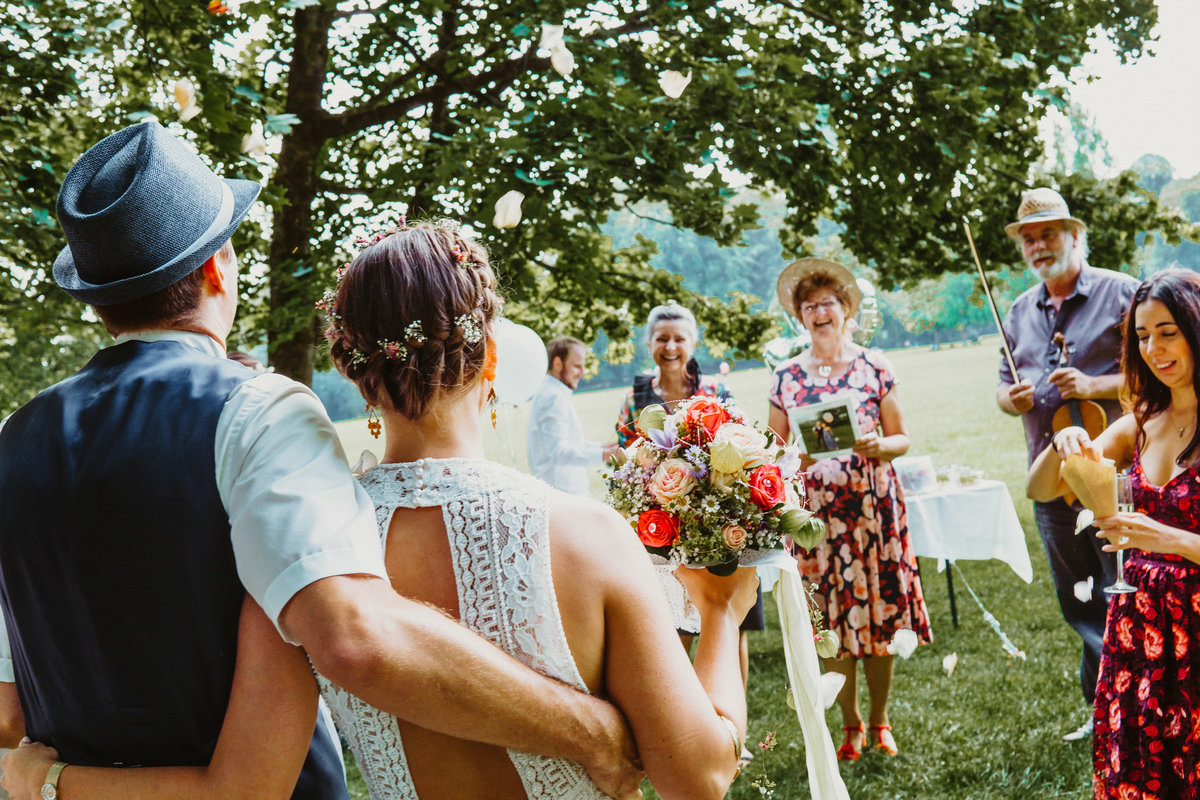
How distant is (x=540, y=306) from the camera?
28.7ft

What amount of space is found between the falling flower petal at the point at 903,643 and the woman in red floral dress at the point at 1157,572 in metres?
1.25

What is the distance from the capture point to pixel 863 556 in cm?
437

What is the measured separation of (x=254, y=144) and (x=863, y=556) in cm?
350

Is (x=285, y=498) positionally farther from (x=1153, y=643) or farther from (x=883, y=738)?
(x=883, y=738)

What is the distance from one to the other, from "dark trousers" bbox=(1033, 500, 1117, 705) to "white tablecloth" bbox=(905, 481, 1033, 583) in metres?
1.49

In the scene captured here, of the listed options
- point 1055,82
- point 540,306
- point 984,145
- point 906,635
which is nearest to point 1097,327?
point 906,635

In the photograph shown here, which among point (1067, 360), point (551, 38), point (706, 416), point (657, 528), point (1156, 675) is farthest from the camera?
point (551, 38)

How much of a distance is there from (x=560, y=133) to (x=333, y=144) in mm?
2865

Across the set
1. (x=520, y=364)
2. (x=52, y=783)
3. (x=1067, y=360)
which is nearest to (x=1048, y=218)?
(x=1067, y=360)

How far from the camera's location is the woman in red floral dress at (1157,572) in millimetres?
2707

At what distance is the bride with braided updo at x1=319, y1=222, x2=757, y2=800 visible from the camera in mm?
1414

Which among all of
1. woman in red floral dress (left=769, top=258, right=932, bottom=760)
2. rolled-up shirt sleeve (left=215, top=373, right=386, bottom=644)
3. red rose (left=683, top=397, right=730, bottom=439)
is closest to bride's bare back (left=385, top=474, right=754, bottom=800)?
rolled-up shirt sleeve (left=215, top=373, right=386, bottom=644)

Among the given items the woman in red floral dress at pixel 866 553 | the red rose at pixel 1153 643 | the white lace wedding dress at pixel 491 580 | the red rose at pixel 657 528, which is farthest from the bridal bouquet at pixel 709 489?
the woman in red floral dress at pixel 866 553

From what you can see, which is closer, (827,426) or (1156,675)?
(1156,675)
